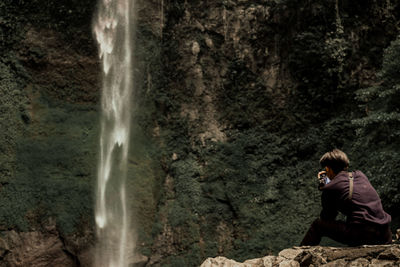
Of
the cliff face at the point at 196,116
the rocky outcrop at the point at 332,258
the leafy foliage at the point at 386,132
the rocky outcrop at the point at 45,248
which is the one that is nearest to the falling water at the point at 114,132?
the cliff face at the point at 196,116

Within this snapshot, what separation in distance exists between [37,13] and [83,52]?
163cm

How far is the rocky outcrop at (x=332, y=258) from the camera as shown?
442 cm

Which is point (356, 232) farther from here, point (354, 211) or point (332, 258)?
point (332, 258)

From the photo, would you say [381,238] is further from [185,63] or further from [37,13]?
[37,13]

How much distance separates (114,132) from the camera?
1317 centimetres

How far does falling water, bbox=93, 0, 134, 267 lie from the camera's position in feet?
39.5

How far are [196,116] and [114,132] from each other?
2.17 m

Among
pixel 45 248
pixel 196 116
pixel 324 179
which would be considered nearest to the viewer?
pixel 324 179

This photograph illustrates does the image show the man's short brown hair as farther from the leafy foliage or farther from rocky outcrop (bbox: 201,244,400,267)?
the leafy foliage

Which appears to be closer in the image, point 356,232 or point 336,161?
point 356,232

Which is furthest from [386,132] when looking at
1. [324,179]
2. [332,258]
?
[332,258]

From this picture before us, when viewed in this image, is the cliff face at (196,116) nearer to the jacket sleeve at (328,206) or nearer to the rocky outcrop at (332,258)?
the rocky outcrop at (332,258)

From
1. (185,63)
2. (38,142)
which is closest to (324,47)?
(185,63)

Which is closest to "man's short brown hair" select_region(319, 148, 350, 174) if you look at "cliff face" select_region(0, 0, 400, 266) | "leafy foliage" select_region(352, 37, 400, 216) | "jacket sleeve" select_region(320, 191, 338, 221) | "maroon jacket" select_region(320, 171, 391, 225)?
"maroon jacket" select_region(320, 171, 391, 225)
